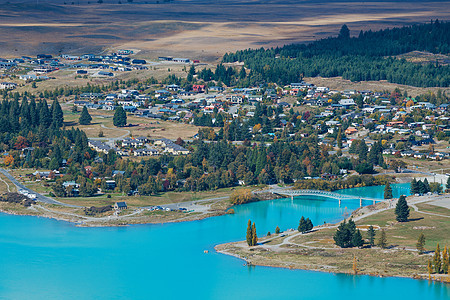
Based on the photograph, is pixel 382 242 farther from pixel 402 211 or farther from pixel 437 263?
pixel 402 211

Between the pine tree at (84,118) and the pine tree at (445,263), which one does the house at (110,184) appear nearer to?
the pine tree at (84,118)

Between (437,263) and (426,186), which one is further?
(426,186)

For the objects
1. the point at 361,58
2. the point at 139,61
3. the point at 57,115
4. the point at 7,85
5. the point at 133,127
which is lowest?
the point at 133,127

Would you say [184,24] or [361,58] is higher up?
[184,24]

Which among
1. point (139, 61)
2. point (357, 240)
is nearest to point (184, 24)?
point (139, 61)

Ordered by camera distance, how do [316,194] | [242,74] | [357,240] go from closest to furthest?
[357,240] < [316,194] < [242,74]

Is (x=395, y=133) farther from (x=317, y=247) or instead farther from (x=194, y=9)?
(x=194, y=9)
